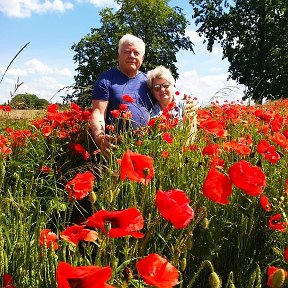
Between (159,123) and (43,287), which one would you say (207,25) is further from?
(43,287)

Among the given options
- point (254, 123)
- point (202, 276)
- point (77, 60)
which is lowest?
point (202, 276)

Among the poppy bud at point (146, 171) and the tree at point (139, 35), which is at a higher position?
the tree at point (139, 35)

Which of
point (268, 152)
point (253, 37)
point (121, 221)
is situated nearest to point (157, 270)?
point (121, 221)

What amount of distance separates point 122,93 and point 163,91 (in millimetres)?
382

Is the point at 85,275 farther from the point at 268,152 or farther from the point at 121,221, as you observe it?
the point at 268,152

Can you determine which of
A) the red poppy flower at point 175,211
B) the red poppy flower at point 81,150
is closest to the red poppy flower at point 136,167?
the red poppy flower at point 175,211

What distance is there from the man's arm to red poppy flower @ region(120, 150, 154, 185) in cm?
206

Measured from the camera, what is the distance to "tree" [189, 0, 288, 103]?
25.1 metres

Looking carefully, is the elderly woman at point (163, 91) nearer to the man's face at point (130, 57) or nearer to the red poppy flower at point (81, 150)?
the man's face at point (130, 57)

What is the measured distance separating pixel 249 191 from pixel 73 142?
119 inches

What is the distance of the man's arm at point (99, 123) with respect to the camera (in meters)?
3.61

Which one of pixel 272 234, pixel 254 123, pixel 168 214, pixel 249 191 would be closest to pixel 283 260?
pixel 272 234

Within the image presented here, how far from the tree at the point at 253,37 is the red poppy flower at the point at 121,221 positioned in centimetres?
2413

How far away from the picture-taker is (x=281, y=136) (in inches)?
104
